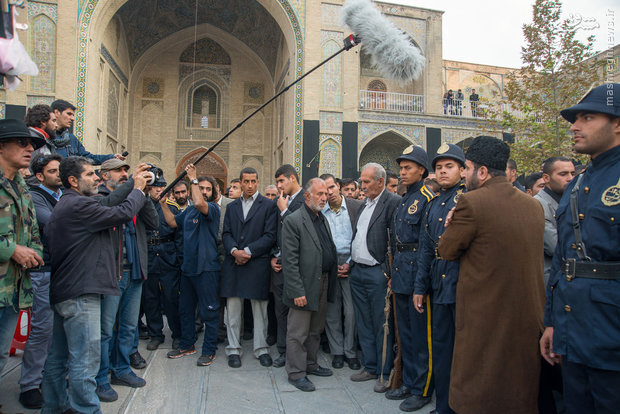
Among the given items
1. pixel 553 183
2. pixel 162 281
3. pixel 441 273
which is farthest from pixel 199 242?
pixel 553 183

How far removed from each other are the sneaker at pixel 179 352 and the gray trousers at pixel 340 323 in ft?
5.20

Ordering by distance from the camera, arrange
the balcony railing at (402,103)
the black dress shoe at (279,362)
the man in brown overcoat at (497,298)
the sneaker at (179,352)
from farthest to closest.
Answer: the balcony railing at (402,103) → the sneaker at (179,352) → the black dress shoe at (279,362) → the man in brown overcoat at (497,298)

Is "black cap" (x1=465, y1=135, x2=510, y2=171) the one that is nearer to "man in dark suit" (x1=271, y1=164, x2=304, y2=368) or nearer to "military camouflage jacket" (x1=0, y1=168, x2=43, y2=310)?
"man in dark suit" (x1=271, y1=164, x2=304, y2=368)

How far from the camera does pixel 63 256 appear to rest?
9.60 ft

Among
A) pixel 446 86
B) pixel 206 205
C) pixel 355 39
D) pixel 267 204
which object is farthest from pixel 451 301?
pixel 446 86

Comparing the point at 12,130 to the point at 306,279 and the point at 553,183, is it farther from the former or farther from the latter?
the point at 553,183

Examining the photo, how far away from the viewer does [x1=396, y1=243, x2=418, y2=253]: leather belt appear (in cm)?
351

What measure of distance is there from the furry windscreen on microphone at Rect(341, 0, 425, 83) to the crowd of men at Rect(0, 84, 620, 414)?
1.43 metres

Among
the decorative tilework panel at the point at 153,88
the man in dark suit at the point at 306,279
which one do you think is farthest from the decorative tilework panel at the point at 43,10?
the man in dark suit at the point at 306,279

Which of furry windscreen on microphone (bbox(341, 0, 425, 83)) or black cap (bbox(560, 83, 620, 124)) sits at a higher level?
furry windscreen on microphone (bbox(341, 0, 425, 83))

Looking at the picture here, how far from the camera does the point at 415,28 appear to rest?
56.2 ft

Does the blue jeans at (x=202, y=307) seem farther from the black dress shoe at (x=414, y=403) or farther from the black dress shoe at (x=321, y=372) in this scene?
the black dress shoe at (x=414, y=403)

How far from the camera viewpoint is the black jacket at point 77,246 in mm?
2887

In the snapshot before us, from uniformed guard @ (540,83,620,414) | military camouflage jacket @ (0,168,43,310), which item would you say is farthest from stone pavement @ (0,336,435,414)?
uniformed guard @ (540,83,620,414)
